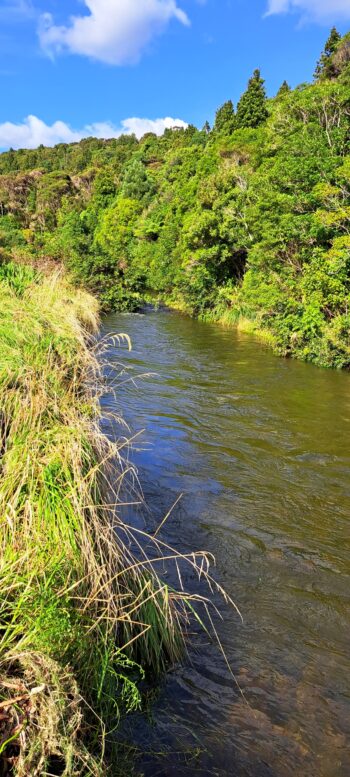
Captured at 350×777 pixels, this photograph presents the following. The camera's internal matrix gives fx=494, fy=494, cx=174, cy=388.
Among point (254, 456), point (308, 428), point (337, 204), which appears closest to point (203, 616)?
point (254, 456)

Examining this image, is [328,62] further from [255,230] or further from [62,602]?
[62,602]

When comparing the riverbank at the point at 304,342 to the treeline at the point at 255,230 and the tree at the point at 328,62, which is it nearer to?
the treeline at the point at 255,230

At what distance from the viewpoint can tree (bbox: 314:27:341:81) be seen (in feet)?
137

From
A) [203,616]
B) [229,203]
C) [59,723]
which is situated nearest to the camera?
[59,723]

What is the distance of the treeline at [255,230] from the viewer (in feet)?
50.1

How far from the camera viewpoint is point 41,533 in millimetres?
2895

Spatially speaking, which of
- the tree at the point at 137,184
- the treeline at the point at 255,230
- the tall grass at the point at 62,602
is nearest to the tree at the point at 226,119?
the treeline at the point at 255,230

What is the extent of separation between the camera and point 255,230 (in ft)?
77.2

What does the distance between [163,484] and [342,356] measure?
9.85 m

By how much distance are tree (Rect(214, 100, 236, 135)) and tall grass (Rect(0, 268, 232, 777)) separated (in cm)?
4617

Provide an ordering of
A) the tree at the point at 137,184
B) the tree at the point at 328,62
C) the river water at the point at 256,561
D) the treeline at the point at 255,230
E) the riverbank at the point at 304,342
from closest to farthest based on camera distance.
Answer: the river water at the point at 256,561 < the riverbank at the point at 304,342 < the treeline at the point at 255,230 < the tree at the point at 328,62 < the tree at the point at 137,184

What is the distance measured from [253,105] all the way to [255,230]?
25.9 metres

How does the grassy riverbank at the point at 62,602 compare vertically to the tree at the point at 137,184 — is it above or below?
below

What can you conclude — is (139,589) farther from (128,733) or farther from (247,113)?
(247,113)
